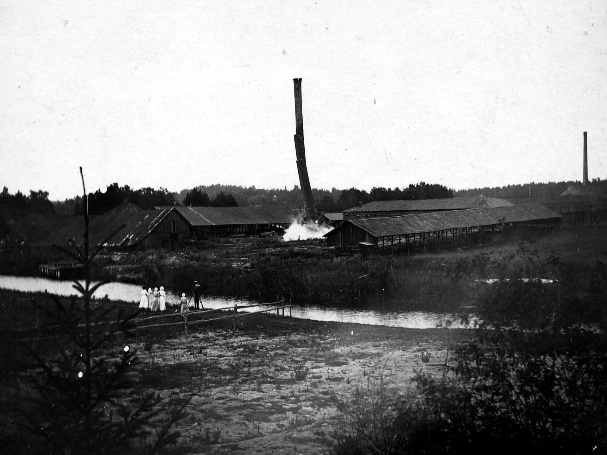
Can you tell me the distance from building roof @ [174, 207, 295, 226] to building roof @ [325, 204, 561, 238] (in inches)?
1005

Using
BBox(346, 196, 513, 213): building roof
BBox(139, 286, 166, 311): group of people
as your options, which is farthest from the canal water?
BBox(346, 196, 513, 213): building roof

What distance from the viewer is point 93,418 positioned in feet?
17.6

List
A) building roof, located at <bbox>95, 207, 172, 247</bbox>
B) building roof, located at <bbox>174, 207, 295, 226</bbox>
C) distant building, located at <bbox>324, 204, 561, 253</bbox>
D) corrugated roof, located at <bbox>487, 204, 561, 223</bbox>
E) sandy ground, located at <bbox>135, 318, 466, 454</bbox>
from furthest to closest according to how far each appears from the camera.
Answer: building roof, located at <bbox>174, 207, 295, 226</bbox>, corrugated roof, located at <bbox>487, 204, 561, 223</bbox>, building roof, located at <bbox>95, 207, 172, 247</bbox>, distant building, located at <bbox>324, 204, 561, 253</bbox>, sandy ground, located at <bbox>135, 318, 466, 454</bbox>

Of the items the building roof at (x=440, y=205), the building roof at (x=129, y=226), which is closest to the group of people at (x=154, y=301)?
the building roof at (x=129, y=226)

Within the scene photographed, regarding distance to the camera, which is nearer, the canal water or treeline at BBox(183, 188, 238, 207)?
the canal water

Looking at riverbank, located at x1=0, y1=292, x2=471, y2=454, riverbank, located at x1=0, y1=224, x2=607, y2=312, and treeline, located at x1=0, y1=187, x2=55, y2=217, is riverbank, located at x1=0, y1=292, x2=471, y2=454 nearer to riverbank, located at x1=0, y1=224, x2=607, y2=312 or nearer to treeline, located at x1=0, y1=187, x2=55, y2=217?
riverbank, located at x1=0, y1=224, x2=607, y2=312

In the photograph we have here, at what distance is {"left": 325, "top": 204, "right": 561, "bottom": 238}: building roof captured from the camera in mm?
40125

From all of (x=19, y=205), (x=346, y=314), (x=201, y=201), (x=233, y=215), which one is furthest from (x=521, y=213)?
(x=19, y=205)

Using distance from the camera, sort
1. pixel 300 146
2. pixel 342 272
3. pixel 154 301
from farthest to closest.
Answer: pixel 300 146 < pixel 342 272 < pixel 154 301

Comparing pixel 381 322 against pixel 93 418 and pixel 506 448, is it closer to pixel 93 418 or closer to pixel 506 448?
pixel 506 448

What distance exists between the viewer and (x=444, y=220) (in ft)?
158

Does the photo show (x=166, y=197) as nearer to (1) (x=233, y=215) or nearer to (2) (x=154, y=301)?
(1) (x=233, y=215)

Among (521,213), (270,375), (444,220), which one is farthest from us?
(521,213)

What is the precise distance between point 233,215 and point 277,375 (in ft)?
189
